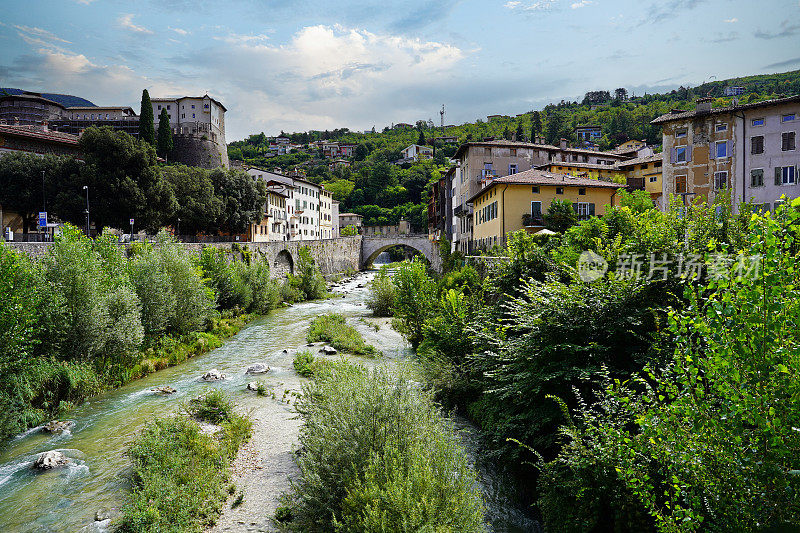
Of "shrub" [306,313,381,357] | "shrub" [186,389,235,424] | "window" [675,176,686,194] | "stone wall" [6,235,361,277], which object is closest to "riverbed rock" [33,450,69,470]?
"shrub" [186,389,235,424]

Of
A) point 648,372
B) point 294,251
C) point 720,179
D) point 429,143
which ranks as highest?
point 429,143

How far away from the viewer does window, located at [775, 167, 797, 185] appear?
96.7ft

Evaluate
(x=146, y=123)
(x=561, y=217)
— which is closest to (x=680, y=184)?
(x=561, y=217)

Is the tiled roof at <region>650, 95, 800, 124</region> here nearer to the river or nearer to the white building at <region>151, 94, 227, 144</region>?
the river

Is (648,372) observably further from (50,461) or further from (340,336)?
(340,336)

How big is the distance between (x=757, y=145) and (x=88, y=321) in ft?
125

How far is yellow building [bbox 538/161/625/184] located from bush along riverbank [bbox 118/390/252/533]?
3777cm

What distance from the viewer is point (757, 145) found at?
30.9m

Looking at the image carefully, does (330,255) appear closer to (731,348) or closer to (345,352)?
(345,352)

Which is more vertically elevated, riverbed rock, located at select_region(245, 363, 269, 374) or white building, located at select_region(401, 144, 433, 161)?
white building, located at select_region(401, 144, 433, 161)

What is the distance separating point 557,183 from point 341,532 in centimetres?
2552

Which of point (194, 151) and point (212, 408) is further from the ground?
point (194, 151)

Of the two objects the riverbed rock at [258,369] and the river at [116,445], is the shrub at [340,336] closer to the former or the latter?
the river at [116,445]

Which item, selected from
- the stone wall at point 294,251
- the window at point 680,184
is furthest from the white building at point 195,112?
the window at point 680,184
